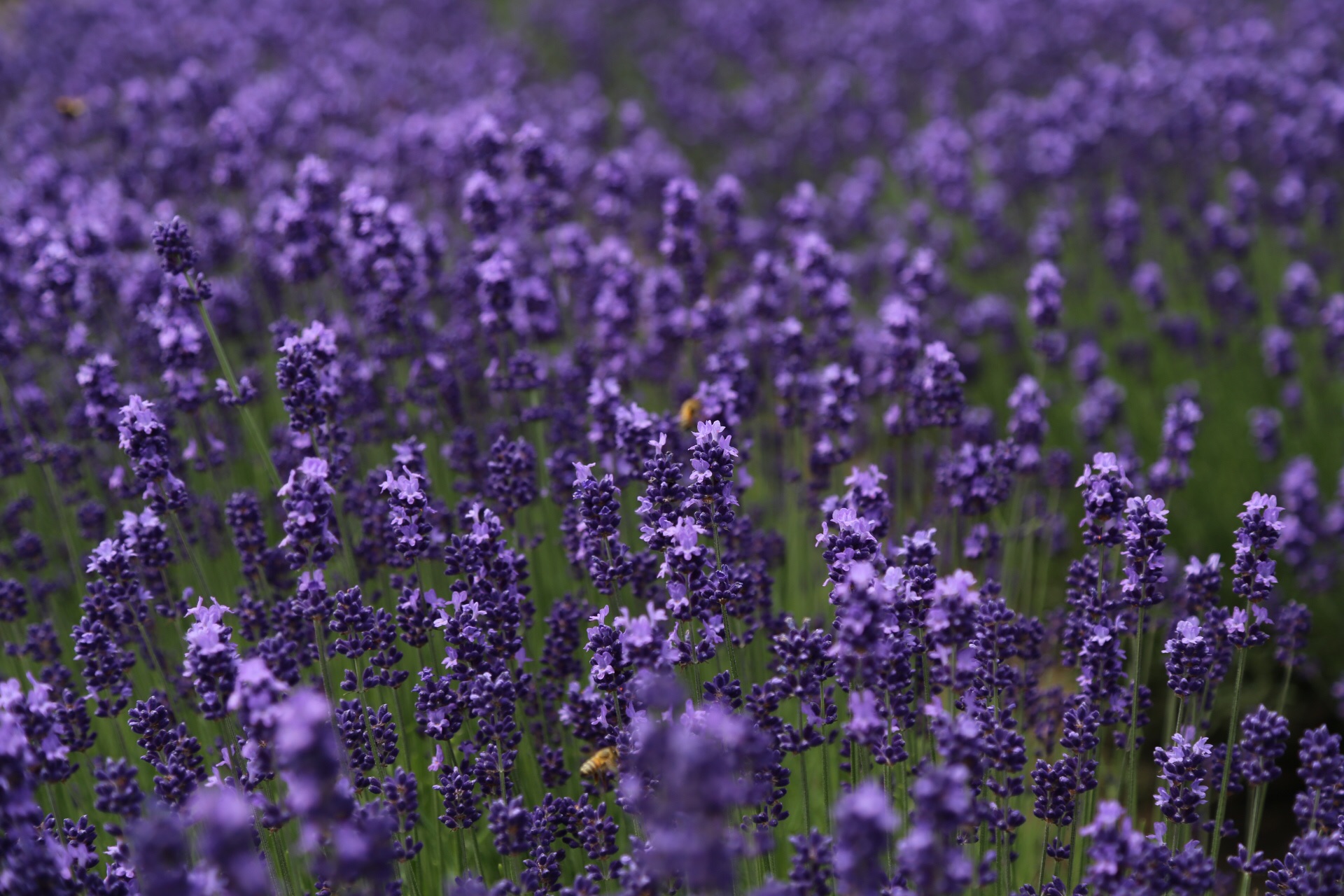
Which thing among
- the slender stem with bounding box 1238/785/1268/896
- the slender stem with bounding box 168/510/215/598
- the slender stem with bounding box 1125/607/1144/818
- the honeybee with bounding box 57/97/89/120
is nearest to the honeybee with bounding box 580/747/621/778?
the slender stem with bounding box 168/510/215/598

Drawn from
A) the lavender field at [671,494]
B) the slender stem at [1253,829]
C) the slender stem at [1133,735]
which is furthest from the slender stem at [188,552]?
the slender stem at [1253,829]

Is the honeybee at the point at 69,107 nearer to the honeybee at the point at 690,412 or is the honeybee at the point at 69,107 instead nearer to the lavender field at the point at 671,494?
the lavender field at the point at 671,494

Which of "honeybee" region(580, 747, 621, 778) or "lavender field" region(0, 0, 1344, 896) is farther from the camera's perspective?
"honeybee" region(580, 747, 621, 778)

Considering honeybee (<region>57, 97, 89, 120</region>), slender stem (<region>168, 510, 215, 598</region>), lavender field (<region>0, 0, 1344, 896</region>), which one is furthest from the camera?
honeybee (<region>57, 97, 89, 120</region>)

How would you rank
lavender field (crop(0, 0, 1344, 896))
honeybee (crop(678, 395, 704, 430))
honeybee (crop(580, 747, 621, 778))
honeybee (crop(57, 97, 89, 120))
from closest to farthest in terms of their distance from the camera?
lavender field (crop(0, 0, 1344, 896)) < honeybee (crop(580, 747, 621, 778)) < honeybee (crop(678, 395, 704, 430)) < honeybee (crop(57, 97, 89, 120))

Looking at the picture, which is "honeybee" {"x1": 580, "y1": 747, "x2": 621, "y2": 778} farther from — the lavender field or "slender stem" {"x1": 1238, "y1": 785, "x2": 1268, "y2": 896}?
"slender stem" {"x1": 1238, "y1": 785, "x2": 1268, "y2": 896}

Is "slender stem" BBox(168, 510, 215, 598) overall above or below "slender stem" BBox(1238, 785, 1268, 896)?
above

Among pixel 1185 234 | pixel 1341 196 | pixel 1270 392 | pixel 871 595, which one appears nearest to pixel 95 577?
pixel 871 595

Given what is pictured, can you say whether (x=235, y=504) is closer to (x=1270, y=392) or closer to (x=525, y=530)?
(x=525, y=530)
